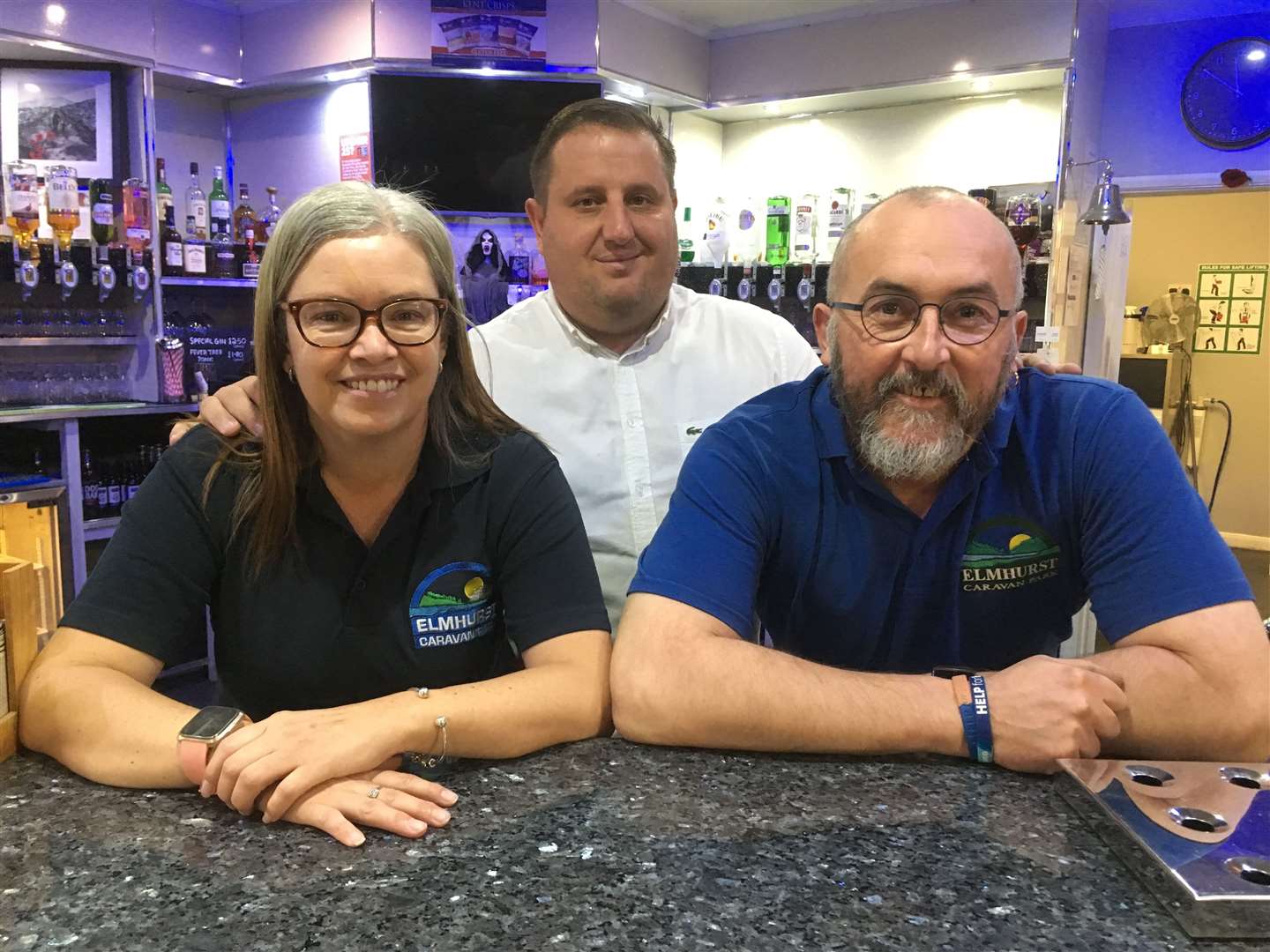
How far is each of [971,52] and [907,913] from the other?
467 cm

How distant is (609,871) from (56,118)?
4.75 metres

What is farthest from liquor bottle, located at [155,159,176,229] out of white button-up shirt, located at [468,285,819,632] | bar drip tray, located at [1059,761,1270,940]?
bar drip tray, located at [1059,761,1270,940]

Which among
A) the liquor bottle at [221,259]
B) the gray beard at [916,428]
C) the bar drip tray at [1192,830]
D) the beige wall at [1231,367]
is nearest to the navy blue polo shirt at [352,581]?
the gray beard at [916,428]

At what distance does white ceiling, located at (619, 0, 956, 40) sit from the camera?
4781 millimetres

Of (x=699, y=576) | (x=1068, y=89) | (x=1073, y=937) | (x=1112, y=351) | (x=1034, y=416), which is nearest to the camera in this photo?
(x=1073, y=937)

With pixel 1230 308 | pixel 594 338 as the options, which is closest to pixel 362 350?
pixel 594 338

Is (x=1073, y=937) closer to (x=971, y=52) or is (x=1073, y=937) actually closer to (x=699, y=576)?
(x=699, y=576)

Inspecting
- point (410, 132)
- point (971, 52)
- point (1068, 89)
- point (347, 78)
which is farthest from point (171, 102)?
point (1068, 89)

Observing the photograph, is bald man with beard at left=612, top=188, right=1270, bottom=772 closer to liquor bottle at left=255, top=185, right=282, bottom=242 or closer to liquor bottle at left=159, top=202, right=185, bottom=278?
liquor bottle at left=159, top=202, right=185, bottom=278

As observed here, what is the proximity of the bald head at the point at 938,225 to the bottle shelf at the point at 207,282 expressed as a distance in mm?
3871

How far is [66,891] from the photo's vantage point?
876 millimetres

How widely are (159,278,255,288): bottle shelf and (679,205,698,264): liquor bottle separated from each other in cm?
219

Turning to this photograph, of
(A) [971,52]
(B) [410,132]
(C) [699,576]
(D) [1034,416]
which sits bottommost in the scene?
(C) [699,576]

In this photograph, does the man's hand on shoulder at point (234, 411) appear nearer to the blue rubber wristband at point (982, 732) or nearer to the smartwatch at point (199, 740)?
the smartwatch at point (199, 740)
